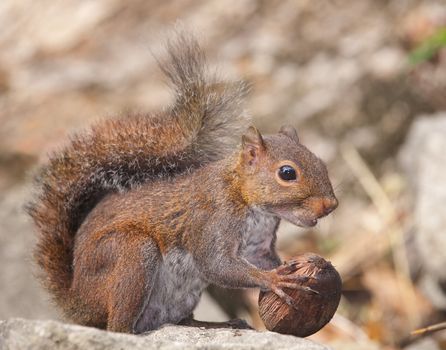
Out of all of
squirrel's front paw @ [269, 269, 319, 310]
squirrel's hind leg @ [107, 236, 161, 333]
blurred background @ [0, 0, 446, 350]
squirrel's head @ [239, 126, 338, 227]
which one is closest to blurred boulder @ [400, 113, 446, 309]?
blurred background @ [0, 0, 446, 350]

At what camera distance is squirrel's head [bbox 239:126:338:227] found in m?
3.48

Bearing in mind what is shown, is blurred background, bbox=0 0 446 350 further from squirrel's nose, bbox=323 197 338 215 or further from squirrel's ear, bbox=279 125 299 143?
squirrel's nose, bbox=323 197 338 215

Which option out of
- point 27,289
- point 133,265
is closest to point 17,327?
point 133,265

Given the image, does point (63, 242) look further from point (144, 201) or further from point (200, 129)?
point (200, 129)

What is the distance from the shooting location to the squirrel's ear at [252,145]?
12.0 ft

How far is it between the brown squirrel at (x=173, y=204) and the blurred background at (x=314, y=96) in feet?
6.56

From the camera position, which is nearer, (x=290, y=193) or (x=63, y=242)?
(x=290, y=193)

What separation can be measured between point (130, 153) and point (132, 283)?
0.63m

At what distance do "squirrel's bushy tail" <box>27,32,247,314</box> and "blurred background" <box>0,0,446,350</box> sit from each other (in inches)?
77.8

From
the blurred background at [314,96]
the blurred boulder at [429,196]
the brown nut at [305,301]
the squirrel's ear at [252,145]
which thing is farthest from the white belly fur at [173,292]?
the blurred boulder at [429,196]

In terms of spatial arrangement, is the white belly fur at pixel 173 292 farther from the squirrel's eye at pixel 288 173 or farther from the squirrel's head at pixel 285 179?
the squirrel's eye at pixel 288 173

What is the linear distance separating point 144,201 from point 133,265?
0.33 metres

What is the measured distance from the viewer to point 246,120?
4.11m

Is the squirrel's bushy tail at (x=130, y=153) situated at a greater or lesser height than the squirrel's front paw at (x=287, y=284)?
greater
